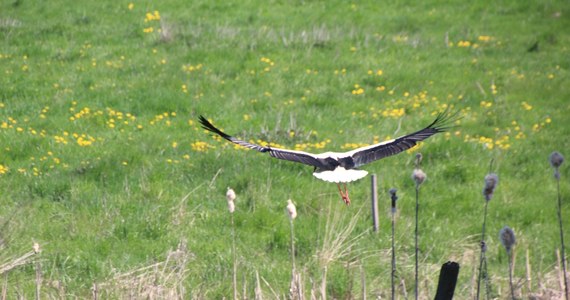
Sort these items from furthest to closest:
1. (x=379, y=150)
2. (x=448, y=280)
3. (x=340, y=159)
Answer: (x=379, y=150)
(x=340, y=159)
(x=448, y=280)

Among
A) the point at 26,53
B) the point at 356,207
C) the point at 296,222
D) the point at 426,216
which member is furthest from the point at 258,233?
the point at 26,53

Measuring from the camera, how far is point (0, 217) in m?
7.55

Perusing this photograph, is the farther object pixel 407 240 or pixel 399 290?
pixel 407 240

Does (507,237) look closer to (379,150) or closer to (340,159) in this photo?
(340,159)

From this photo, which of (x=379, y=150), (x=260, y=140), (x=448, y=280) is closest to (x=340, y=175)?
(x=379, y=150)

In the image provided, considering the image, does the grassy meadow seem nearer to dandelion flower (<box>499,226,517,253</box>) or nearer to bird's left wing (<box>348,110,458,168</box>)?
bird's left wing (<box>348,110,458,168</box>)

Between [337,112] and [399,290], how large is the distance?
512 centimetres

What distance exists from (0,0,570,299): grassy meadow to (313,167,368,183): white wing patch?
1.15 meters

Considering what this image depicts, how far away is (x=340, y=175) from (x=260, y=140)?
6280mm

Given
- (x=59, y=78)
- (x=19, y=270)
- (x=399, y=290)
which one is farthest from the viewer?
(x=59, y=78)

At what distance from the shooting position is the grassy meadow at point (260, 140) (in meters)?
7.18

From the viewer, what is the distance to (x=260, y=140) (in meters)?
10.1

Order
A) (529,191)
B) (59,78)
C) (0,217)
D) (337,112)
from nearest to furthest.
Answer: (0,217) < (529,191) < (337,112) < (59,78)

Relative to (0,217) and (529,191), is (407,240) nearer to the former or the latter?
(529,191)
